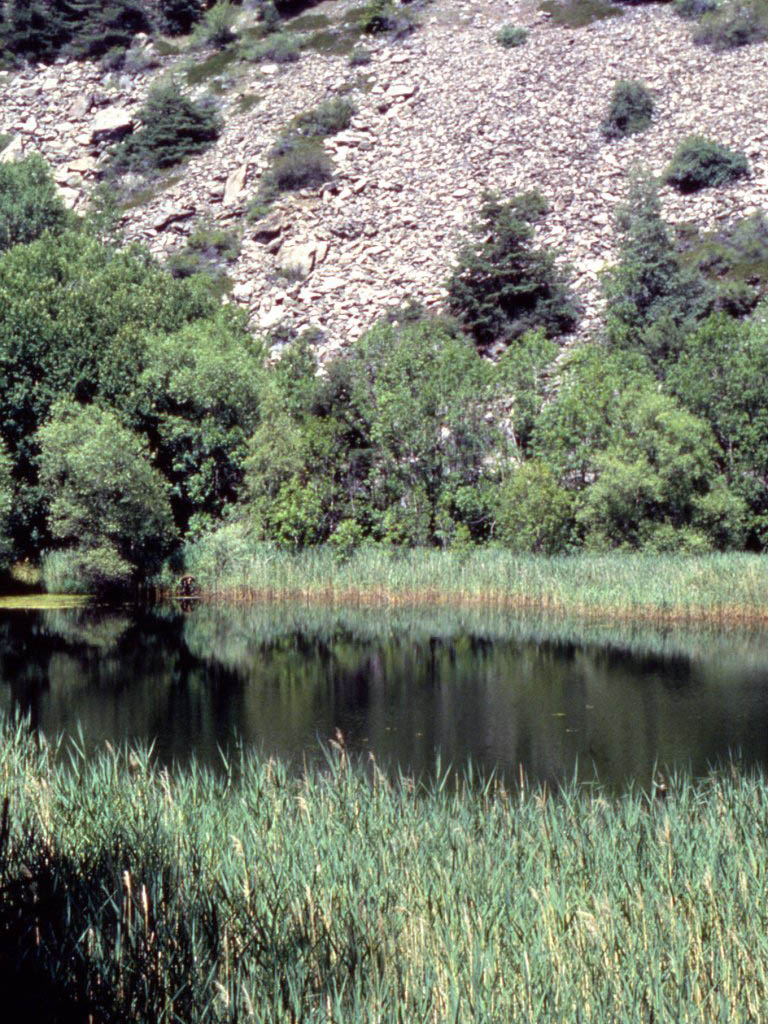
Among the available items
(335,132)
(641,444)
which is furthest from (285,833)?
(335,132)

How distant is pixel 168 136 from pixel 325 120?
28.5 ft

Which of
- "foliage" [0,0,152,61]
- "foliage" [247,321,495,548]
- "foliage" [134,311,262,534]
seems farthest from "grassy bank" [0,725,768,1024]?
"foliage" [0,0,152,61]

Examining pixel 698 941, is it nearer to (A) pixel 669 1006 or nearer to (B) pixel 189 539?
(A) pixel 669 1006

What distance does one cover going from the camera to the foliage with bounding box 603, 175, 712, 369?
125ft

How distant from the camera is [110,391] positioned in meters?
34.2

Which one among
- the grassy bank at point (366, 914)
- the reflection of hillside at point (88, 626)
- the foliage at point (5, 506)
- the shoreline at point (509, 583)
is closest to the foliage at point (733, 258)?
the shoreline at point (509, 583)

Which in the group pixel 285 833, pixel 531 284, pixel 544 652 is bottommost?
pixel 544 652

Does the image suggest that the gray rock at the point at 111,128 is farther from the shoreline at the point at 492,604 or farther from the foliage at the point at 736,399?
the foliage at the point at 736,399

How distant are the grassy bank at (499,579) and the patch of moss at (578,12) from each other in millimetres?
47576

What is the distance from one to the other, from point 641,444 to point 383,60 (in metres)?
45.3

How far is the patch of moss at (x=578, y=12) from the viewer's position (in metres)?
67.2

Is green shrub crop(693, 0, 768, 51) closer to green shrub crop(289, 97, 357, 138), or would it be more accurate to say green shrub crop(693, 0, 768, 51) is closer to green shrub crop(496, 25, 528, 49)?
green shrub crop(496, 25, 528, 49)

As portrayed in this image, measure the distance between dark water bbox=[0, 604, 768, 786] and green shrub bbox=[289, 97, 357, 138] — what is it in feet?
134

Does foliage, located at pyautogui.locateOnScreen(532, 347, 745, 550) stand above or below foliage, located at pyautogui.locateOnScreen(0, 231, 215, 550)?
below
